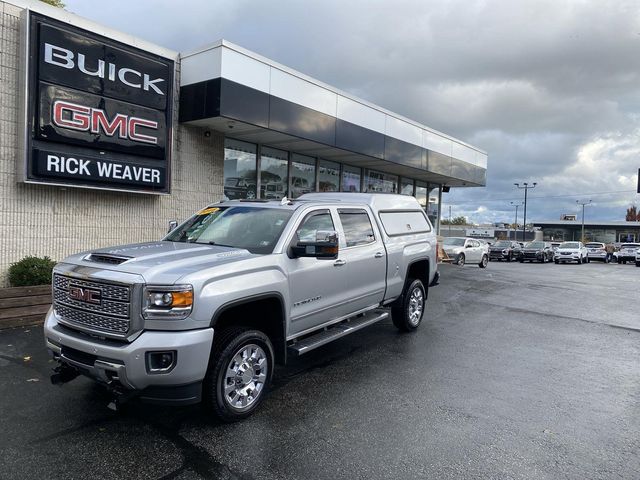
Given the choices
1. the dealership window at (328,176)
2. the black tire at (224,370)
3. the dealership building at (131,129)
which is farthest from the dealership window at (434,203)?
the black tire at (224,370)

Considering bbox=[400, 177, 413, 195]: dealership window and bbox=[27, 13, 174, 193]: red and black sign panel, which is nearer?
bbox=[27, 13, 174, 193]: red and black sign panel

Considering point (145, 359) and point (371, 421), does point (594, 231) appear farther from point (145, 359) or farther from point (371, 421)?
point (145, 359)

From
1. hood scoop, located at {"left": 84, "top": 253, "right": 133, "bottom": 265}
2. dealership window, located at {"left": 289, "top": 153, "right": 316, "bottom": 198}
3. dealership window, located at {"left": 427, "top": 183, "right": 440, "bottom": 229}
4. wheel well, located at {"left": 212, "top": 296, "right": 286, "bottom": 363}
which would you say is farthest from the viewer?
dealership window, located at {"left": 427, "top": 183, "right": 440, "bottom": 229}

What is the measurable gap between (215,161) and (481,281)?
937cm

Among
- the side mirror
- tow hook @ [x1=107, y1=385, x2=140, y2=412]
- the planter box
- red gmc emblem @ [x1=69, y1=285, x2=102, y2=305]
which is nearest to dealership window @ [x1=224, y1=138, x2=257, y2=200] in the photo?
the planter box

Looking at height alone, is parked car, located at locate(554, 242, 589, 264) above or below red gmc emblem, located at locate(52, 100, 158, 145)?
below

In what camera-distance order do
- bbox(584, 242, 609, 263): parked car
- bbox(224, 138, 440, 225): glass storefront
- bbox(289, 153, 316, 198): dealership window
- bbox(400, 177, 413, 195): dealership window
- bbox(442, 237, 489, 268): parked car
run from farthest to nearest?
bbox(584, 242, 609, 263): parked car
bbox(442, 237, 489, 268): parked car
bbox(400, 177, 413, 195): dealership window
bbox(289, 153, 316, 198): dealership window
bbox(224, 138, 440, 225): glass storefront

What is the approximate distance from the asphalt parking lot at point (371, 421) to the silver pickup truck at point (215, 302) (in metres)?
0.40

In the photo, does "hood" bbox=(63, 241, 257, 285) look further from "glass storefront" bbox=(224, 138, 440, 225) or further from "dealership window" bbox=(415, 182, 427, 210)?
"dealership window" bbox=(415, 182, 427, 210)

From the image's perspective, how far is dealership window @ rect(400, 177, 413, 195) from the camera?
20.7m

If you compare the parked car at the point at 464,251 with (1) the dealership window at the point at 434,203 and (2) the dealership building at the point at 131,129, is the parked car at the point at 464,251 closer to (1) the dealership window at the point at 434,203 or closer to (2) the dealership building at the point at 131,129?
(1) the dealership window at the point at 434,203

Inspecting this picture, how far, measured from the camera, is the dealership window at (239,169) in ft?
41.2

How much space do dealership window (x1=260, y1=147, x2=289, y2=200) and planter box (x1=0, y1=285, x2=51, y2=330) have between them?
716 centimetres

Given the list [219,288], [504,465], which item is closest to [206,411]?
[219,288]
